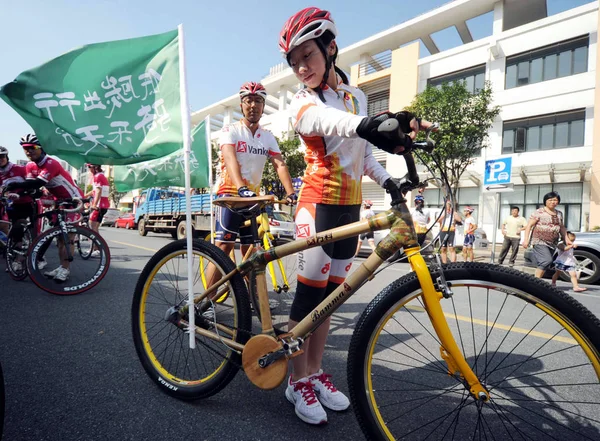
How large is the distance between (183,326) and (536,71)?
22.6 m

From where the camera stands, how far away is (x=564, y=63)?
17.5 meters

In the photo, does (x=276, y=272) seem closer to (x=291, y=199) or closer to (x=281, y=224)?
(x=291, y=199)

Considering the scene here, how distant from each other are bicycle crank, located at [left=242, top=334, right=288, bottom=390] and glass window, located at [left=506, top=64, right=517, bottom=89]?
73.3ft

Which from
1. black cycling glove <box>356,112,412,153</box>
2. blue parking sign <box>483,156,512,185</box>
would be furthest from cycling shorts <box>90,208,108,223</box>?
blue parking sign <box>483,156,512,185</box>

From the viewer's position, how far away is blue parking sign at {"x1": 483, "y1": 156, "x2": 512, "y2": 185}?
9688 mm

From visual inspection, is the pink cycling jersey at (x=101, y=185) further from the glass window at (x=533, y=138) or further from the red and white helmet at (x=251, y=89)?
the glass window at (x=533, y=138)

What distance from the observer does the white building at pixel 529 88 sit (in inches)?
659

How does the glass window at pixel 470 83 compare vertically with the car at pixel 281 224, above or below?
above

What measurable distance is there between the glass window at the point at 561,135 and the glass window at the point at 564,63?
2554 millimetres

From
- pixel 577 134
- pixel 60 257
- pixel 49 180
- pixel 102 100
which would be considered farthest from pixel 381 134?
pixel 577 134

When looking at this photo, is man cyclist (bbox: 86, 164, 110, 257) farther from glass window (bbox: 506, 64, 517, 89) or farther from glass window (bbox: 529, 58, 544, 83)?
glass window (bbox: 529, 58, 544, 83)

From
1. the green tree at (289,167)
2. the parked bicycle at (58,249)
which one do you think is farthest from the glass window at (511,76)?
the parked bicycle at (58,249)

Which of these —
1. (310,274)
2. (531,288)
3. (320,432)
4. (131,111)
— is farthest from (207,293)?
(531,288)

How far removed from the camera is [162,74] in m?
2.39
